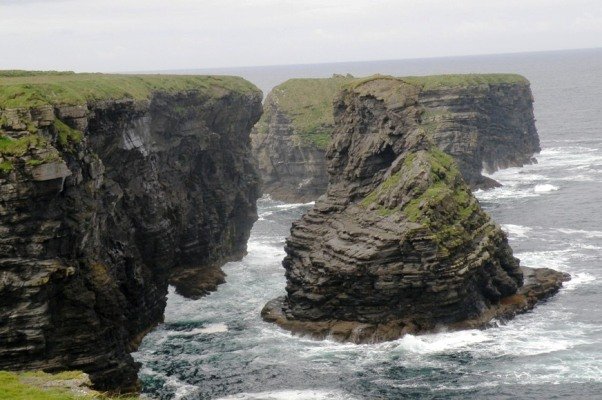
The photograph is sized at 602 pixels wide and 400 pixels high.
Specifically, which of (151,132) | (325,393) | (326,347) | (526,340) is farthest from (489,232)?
(151,132)

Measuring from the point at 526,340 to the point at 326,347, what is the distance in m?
17.4

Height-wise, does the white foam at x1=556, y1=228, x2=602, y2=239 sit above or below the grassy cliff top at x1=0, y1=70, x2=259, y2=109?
below

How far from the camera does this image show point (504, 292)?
83.2 metres

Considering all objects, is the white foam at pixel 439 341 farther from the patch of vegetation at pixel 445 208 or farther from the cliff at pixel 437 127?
the cliff at pixel 437 127

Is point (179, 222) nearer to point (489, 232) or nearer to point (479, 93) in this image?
point (489, 232)

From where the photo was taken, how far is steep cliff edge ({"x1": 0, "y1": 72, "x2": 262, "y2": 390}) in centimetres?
5931

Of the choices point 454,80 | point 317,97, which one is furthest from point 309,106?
point 454,80

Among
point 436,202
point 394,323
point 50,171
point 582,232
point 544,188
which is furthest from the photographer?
point 544,188

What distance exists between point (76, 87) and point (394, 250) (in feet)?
103

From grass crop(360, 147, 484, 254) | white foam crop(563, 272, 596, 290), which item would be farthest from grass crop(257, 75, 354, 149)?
white foam crop(563, 272, 596, 290)

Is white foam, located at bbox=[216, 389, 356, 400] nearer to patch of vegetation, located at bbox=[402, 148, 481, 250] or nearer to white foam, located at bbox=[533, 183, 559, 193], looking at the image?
patch of vegetation, located at bbox=[402, 148, 481, 250]

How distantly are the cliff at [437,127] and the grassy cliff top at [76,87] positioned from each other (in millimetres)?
50619

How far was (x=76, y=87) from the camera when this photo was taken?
7194 cm

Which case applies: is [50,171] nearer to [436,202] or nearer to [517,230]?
[436,202]
